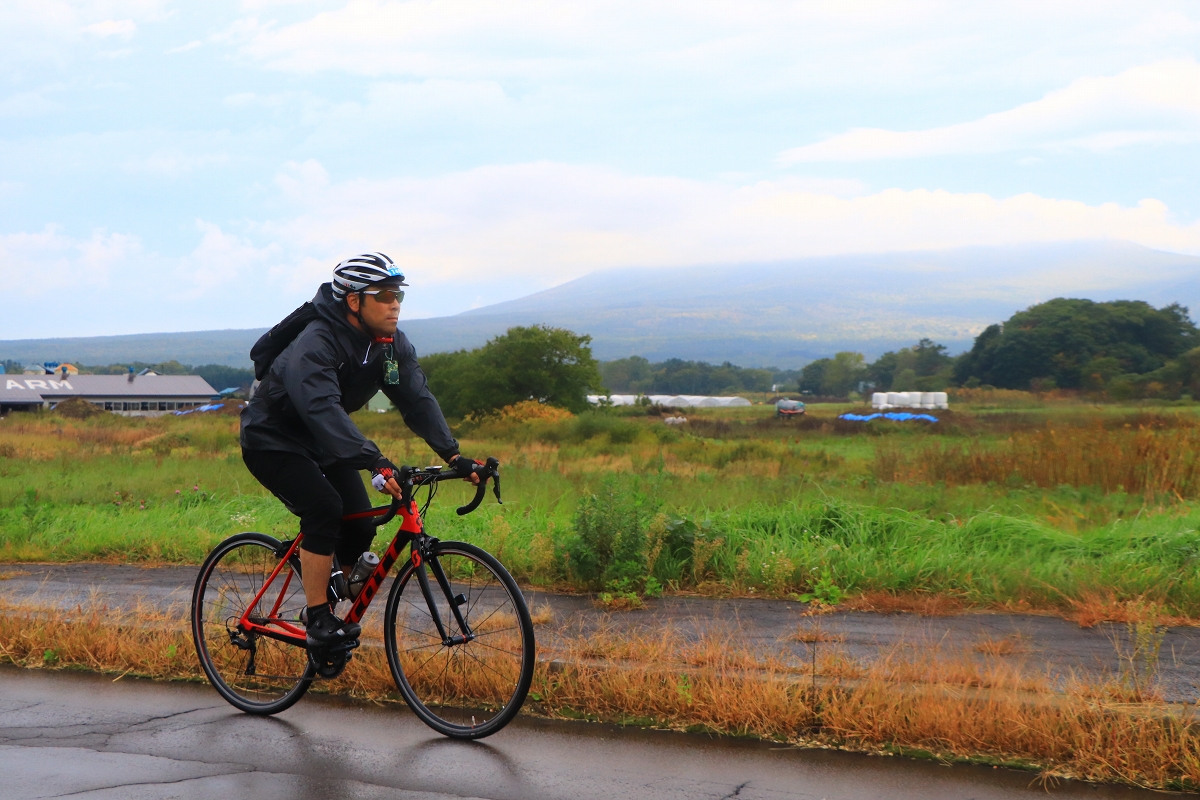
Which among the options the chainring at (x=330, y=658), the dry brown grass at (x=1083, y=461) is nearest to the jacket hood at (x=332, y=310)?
the chainring at (x=330, y=658)

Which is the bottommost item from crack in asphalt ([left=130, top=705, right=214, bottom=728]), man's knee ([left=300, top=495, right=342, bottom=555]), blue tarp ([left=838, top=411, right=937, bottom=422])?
blue tarp ([left=838, top=411, right=937, bottom=422])

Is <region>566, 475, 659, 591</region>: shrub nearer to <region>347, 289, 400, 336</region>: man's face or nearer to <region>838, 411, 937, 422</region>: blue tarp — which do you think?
<region>347, 289, 400, 336</region>: man's face

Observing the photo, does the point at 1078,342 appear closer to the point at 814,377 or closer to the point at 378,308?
the point at 378,308

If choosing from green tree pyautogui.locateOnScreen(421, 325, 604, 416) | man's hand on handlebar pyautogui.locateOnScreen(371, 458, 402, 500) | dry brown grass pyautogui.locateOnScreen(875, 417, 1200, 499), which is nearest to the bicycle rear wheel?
man's hand on handlebar pyautogui.locateOnScreen(371, 458, 402, 500)

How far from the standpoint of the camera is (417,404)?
5035 mm

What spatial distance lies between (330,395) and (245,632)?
174 centimetres

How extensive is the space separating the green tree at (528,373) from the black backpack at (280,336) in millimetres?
62846

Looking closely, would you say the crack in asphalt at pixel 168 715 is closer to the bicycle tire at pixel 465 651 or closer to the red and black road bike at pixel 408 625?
the red and black road bike at pixel 408 625

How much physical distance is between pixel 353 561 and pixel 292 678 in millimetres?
729

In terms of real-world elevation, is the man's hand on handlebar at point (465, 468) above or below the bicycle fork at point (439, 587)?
above

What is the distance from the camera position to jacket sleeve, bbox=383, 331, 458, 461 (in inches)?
196

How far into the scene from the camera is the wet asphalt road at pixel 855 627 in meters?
5.57

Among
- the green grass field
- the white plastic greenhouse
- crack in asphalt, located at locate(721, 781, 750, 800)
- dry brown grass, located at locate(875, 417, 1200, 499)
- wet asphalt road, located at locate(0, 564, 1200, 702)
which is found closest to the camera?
crack in asphalt, located at locate(721, 781, 750, 800)

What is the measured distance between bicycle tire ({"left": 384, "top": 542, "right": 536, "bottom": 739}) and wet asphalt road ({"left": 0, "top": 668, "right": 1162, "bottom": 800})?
0.14 metres
